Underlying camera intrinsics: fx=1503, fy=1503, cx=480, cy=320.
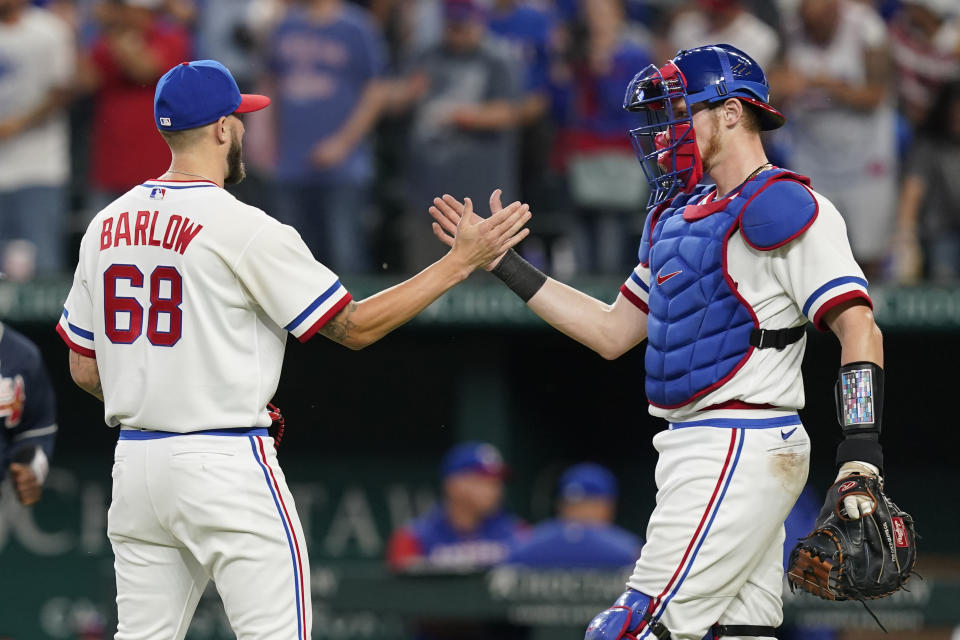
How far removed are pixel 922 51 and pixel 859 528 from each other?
225 inches

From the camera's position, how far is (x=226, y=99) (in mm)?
4270

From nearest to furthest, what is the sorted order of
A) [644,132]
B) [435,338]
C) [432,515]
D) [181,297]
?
[181,297]
[644,132]
[432,515]
[435,338]

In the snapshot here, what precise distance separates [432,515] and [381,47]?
2.89 meters

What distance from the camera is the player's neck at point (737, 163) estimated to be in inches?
173

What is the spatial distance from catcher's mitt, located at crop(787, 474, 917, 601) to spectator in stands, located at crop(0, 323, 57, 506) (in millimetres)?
2871

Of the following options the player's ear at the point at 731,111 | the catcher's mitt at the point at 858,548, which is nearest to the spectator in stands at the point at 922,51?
the player's ear at the point at 731,111

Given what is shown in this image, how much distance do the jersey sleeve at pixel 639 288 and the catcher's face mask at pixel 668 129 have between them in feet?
0.87

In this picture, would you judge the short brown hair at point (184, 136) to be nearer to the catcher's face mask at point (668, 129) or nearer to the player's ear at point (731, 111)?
the catcher's face mask at point (668, 129)

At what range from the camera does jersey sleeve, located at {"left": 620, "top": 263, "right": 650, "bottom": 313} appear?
4.68 m

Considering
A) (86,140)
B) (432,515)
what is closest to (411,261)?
(432,515)

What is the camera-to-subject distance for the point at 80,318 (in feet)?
14.4

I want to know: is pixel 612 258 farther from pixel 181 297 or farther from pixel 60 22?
pixel 181 297

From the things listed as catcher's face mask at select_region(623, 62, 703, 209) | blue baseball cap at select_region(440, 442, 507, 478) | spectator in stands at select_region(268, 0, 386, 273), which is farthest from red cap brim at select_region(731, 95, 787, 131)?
spectator in stands at select_region(268, 0, 386, 273)

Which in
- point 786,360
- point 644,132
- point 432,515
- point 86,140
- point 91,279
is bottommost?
point 432,515
